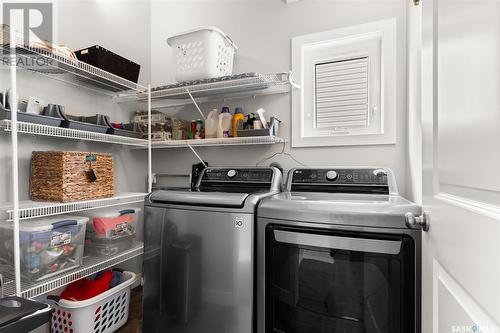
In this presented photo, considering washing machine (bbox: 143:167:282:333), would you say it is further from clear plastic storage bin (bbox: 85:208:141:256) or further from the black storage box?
the black storage box

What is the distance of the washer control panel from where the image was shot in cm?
171

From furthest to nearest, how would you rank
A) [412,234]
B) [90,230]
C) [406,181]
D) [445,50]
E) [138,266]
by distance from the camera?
[138,266], [90,230], [406,181], [412,234], [445,50]

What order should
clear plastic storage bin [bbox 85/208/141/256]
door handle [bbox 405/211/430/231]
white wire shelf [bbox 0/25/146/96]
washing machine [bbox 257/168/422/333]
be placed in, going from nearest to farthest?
1. door handle [bbox 405/211/430/231]
2. washing machine [bbox 257/168/422/333]
3. white wire shelf [bbox 0/25/146/96]
4. clear plastic storage bin [bbox 85/208/141/256]

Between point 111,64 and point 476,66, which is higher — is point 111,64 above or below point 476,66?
above

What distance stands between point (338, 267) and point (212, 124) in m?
1.36

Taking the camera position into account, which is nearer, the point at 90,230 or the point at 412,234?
the point at 412,234

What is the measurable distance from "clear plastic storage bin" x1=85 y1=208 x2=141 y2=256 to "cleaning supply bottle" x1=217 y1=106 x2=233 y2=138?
0.89 meters

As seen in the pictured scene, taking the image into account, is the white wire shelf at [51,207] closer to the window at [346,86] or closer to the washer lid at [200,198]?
the washer lid at [200,198]

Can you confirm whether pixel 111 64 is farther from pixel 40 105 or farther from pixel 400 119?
pixel 400 119

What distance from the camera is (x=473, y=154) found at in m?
0.53

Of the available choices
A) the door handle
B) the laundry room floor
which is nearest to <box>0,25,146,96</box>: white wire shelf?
the laundry room floor

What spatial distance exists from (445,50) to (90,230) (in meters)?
2.03

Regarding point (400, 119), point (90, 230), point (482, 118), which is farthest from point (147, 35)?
point (482, 118)

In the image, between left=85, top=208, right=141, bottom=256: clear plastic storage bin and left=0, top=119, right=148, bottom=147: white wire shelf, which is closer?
left=0, top=119, right=148, bottom=147: white wire shelf
